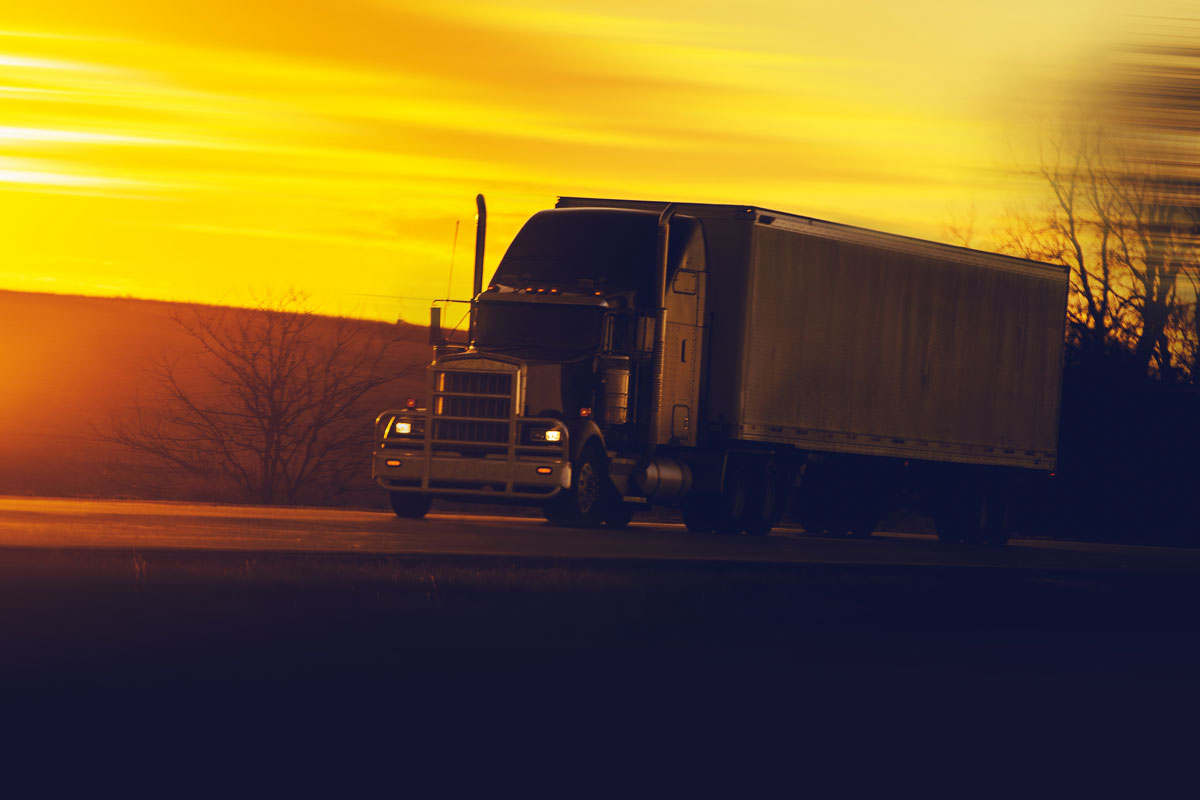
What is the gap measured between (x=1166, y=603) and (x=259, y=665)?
38.5 ft

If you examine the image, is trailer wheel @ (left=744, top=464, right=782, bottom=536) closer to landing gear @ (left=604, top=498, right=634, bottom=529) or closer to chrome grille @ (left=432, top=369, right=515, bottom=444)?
landing gear @ (left=604, top=498, right=634, bottom=529)

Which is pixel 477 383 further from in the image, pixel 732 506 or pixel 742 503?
pixel 742 503

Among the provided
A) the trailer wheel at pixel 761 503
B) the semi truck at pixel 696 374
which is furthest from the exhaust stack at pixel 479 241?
the trailer wheel at pixel 761 503

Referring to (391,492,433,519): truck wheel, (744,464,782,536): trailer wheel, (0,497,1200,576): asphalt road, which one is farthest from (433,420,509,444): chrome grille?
(744,464,782,536): trailer wheel

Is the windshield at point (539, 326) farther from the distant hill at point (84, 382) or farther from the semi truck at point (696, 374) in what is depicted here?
the distant hill at point (84, 382)

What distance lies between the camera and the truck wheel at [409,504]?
2817cm

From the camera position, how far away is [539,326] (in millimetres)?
26859

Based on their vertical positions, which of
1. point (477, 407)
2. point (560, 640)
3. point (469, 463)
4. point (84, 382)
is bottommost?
point (560, 640)

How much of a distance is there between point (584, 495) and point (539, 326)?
234 centimetres

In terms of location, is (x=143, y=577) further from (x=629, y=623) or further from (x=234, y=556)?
(x=629, y=623)

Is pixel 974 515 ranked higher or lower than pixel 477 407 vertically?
lower

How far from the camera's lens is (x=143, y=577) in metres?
16.5

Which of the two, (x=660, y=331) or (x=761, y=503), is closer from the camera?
(x=660, y=331)

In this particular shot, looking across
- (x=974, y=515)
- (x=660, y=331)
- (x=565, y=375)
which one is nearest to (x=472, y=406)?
(x=565, y=375)
